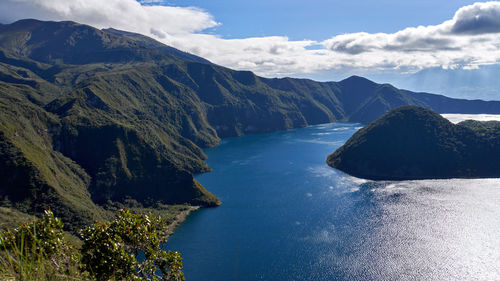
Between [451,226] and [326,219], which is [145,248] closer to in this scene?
[326,219]

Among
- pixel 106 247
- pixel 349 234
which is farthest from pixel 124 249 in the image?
pixel 349 234

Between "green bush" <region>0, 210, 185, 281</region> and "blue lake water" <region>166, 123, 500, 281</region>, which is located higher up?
"green bush" <region>0, 210, 185, 281</region>

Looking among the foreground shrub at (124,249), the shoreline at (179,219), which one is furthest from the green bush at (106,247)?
the shoreline at (179,219)

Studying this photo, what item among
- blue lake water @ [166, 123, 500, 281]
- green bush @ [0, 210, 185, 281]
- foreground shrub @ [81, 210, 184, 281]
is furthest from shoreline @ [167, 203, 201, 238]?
green bush @ [0, 210, 185, 281]

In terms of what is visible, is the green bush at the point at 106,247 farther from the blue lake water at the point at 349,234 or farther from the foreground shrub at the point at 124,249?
the blue lake water at the point at 349,234

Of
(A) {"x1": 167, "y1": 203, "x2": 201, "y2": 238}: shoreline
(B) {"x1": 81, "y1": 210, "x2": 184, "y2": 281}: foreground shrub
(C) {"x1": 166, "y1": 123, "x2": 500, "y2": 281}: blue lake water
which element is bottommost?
(C) {"x1": 166, "y1": 123, "x2": 500, "y2": 281}: blue lake water

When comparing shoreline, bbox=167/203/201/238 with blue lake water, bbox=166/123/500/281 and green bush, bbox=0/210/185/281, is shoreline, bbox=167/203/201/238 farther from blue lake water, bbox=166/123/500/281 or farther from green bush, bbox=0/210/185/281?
green bush, bbox=0/210/185/281
